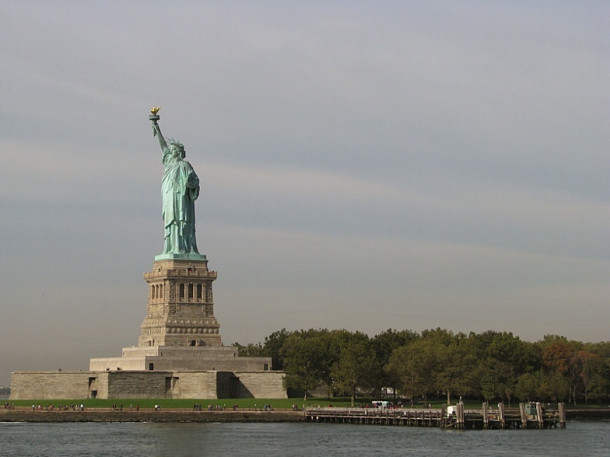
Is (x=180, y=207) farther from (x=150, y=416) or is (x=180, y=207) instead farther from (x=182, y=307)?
(x=150, y=416)

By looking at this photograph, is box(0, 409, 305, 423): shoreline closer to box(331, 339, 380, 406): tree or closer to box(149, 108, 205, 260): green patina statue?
box(331, 339, 380, 406): tree

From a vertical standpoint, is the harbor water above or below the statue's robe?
below

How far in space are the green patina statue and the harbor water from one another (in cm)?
2267

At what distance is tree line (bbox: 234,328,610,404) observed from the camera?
102 meters

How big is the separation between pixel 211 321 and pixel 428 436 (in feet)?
102

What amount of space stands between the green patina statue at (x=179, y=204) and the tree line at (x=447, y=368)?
40.6ft

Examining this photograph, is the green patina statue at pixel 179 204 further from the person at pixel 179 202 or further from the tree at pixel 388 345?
the tree at pixel 388 345

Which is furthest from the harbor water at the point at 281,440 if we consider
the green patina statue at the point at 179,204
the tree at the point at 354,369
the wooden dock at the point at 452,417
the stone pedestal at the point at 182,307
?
the green patina statue at the point at 179,204

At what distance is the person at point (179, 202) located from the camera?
11075cm

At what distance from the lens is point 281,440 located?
78250 millimetres

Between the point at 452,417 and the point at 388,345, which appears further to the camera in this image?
the point at 388,345

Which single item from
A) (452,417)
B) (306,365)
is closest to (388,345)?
(306,365)

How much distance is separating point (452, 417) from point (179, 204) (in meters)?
33.2

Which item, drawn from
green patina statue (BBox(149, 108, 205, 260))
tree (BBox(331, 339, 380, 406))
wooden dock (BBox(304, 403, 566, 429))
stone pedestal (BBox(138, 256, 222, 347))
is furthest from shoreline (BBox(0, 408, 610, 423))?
green patina statue (BBox(149, 108, 205, 260))
